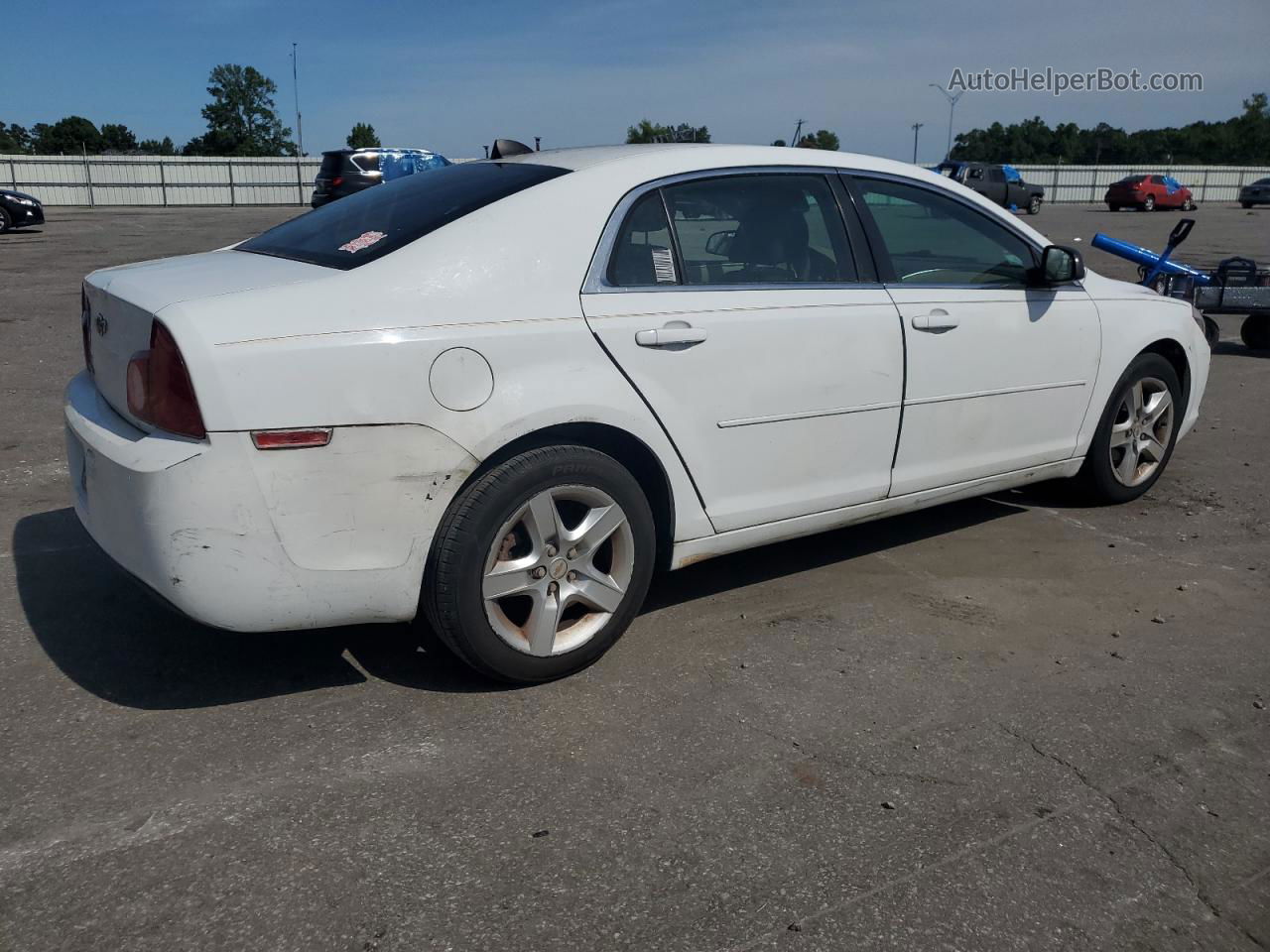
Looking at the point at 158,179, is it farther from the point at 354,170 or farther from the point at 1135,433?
the point at 1135,433

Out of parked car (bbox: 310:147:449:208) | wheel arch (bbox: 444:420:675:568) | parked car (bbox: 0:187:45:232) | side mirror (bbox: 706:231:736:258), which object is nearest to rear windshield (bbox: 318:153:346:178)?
parked car (bbox: 310:147:449:208)

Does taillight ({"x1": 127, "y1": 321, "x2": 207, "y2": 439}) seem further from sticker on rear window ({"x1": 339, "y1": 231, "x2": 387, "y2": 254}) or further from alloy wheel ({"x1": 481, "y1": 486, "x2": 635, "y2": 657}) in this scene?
alloy wheel ({"x1": 481, "y1": 486, "x2": 635, "y2": 657})

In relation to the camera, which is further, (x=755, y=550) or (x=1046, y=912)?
(x=755, y=550)

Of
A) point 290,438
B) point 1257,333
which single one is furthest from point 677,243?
point 1257,333

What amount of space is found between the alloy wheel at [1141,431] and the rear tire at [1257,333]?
5.42 metres

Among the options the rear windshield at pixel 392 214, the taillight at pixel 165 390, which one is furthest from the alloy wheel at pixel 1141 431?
the taillight at pixel 165 390

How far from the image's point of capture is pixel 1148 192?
41.1m

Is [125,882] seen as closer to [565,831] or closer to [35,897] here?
[35,897]

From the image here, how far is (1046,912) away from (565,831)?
109cm

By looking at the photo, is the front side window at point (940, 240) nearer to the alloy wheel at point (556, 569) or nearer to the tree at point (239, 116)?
the alloy wheel at point (556, 569)

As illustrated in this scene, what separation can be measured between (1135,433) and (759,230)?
97.2 inches

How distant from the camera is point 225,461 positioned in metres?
2.77

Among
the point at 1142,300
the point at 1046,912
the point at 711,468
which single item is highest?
the point at 1142,300

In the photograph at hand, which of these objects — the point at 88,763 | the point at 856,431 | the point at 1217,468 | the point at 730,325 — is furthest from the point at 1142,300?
the point at 88,763
